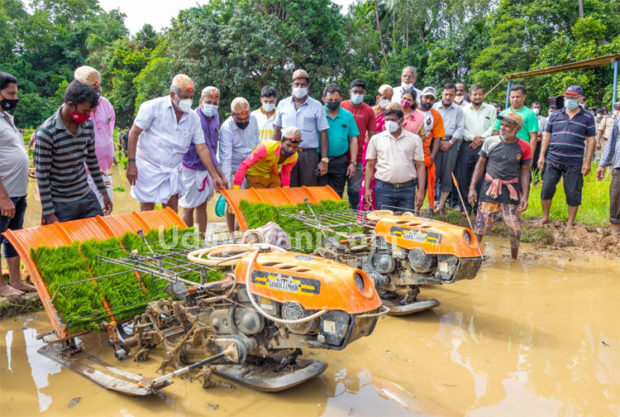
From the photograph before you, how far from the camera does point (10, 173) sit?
4664 mm

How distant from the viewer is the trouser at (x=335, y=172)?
23.7 feet

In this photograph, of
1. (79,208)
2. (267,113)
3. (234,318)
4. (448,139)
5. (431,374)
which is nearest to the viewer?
(234,318)

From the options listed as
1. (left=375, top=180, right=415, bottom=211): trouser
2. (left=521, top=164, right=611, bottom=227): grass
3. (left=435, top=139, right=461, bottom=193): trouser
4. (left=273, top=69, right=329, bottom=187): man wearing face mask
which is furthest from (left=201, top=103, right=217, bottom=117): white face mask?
(left=521, top=164, right=611, bottom=227): grass

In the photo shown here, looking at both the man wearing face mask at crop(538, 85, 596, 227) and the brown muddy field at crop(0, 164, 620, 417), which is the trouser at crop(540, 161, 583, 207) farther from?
the brown muddy field at crop(0, 164, 620, 417)

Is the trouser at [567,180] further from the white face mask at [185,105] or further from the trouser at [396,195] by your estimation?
the white face mask at [185,105]

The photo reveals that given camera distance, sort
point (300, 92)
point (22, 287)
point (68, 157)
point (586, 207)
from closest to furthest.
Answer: point (68, 157) < point (22, 287) < point (300, 92) < point (586, 207)

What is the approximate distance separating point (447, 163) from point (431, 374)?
5409 millimetres

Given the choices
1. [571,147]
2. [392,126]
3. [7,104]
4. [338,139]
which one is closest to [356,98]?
[338,139]

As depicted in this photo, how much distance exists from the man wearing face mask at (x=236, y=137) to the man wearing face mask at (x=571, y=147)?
16.4 feet

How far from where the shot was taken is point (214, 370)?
3549 mm

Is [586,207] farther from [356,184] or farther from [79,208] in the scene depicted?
[79,208]

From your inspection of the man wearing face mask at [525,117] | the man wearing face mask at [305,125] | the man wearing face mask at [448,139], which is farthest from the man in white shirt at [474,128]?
the man wearing face mask at [305,125]

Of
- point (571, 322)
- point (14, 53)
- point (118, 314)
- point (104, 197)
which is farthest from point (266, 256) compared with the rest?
point (14, 53)

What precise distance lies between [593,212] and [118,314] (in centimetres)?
823
